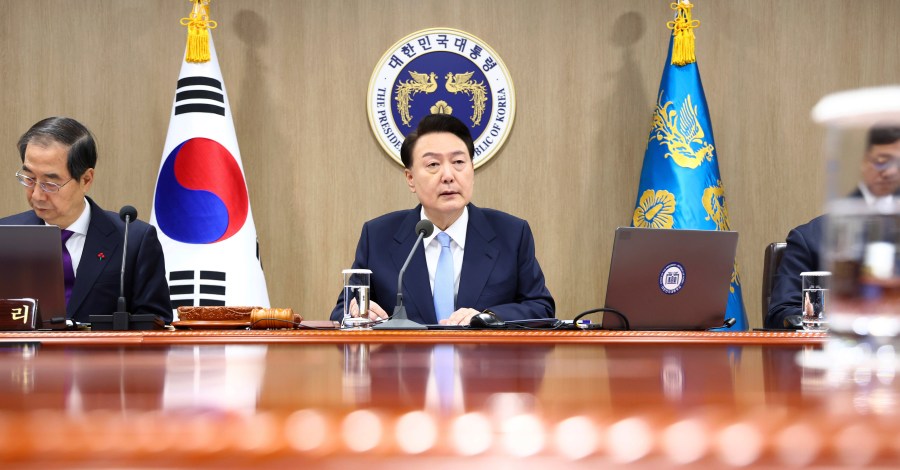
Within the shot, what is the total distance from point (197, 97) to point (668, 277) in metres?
2.85

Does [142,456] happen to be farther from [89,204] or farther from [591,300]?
[591,300]

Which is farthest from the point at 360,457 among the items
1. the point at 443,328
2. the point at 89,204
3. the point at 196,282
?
the point at 196,282

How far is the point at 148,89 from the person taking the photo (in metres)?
4.84

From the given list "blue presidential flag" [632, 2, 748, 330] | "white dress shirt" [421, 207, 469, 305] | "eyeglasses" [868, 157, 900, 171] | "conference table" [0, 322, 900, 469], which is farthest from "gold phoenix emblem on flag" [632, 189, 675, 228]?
"conference table" [0, 322, 900, 469]

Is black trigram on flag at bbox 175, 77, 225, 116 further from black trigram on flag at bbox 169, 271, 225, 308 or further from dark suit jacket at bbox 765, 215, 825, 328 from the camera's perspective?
dark suit jacket at bbox 765, 215, 825, 328

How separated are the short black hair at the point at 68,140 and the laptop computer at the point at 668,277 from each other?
2079 millimetres

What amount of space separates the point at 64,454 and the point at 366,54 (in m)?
4.78

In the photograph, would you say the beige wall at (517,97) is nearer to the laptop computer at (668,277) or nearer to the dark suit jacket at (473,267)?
the dark suit jacket at (473,267)

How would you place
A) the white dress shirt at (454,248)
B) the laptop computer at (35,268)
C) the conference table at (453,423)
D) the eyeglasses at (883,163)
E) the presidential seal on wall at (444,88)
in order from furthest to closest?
the presidential seal on wall at (444,88), the white dress shirt at (454,248), the laptop computer at (35,268), the eyeglasses at (883,163), the conference table at (453,423)

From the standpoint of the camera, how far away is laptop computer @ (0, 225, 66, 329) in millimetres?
2256

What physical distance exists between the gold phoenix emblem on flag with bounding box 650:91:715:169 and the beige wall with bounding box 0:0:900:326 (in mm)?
511

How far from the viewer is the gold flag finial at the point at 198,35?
4.18m

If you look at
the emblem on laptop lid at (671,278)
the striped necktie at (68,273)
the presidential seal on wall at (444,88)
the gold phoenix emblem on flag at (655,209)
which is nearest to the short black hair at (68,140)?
the striped necktie at (68,273)

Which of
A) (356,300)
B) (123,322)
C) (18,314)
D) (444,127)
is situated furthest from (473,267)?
(18,314)
